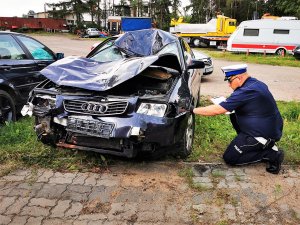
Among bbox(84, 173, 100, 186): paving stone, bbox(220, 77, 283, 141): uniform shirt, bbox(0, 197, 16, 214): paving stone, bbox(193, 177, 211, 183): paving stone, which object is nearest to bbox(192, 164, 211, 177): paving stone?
bbox(193, 177, 211, 183): paving stone

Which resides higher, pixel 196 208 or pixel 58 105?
pixel 58 105

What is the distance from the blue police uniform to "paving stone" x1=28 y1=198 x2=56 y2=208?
7.01 feet

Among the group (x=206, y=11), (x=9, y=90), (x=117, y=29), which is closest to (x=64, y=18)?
(x=117, y=29)

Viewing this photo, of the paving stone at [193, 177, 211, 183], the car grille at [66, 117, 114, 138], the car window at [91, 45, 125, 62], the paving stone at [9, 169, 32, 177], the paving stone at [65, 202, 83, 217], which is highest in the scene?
the car window at [91, 45, 125, 62]

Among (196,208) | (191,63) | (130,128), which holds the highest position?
(191,63)

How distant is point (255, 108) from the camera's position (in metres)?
4.10

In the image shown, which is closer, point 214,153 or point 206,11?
point 214,153

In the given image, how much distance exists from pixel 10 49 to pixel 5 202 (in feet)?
10.3

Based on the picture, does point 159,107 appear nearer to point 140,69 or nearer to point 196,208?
point 140,69

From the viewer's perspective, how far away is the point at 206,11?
5731 cm

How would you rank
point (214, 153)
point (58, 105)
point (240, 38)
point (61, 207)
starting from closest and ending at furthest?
point (61, 207)
point (58, 105)
point (214, 153)
point (240, 38)

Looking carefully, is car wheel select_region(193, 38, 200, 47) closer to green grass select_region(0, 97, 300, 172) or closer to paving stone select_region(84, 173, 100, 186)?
green grass select_region(0, 97, 300, 172)

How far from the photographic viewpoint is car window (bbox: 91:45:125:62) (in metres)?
5.48

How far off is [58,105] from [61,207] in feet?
3.77
